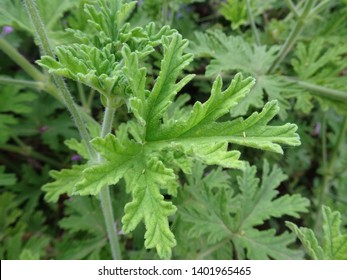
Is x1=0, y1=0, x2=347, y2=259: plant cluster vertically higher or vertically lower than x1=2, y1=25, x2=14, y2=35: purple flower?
lower

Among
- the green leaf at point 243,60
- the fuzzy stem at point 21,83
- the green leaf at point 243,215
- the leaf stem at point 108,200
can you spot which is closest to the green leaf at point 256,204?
the green leaf at point 243,215

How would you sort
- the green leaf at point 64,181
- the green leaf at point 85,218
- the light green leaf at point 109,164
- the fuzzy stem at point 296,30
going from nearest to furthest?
the light green leaf at point 109,164 < the green leaf at point 64,181 < the fuzzy stem at point 296,30 < the green leaf at point 85,218

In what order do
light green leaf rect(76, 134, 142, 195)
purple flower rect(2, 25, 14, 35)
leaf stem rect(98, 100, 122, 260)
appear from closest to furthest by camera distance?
light green leaf rect(76, 134, 142, 195) → leaf stem rect(98, 100, 122, 260) → purple flower rect(2, 25, 14, 35)

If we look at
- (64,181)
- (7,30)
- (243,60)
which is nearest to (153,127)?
(64,181)

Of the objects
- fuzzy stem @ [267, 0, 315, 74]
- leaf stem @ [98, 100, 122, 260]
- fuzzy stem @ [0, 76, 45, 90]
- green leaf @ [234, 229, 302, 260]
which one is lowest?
green leaf @ [234, 229, 302, 260]

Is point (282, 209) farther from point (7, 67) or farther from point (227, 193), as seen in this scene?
point (7, 67)

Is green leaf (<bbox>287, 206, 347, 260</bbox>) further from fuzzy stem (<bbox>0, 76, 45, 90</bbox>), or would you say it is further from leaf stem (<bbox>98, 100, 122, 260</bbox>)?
fuzzy stem (<bbox>0, 76, 45, 90</bbox>)

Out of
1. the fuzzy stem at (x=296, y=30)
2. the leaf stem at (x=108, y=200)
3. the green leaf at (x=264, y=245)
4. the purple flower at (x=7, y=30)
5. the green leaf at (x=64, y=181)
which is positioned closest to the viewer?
the leaf stem at (x=108, y=200)

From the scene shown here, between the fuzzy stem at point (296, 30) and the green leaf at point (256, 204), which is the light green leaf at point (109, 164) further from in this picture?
the fuzzy stem at point (296, 30)

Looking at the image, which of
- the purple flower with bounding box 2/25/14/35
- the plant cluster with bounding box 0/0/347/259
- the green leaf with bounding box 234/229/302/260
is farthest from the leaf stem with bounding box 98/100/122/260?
the purple flower with bounding box 2/25/14/35
